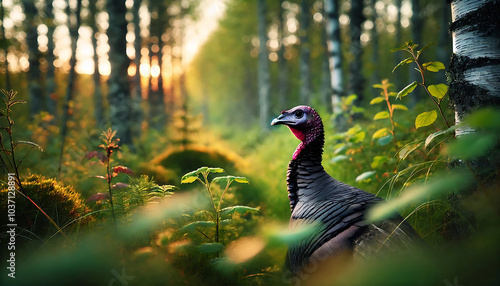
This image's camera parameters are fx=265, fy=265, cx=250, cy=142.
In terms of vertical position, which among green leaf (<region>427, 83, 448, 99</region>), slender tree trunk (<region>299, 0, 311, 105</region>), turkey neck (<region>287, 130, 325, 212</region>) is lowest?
turkey neck (<region>287, 130, 325, 212</region>)

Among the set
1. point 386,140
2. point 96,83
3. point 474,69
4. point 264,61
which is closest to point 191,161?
point 386,140

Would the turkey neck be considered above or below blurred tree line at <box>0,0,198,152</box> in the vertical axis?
below

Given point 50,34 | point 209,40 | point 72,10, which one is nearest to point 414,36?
point 72,10

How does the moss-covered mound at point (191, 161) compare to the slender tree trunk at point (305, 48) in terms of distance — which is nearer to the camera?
the moss-covered mound at point (191, 161)

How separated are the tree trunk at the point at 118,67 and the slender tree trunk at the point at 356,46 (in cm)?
649

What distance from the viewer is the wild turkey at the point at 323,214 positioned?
5.27 feet

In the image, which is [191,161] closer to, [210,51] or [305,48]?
[305,48]

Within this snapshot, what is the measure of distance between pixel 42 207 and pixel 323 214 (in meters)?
2.45

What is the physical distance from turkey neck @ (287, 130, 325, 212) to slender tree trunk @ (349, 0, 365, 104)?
6471 millimetres

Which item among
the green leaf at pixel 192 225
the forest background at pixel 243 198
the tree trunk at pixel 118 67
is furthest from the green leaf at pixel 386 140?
the tree trunk at pixel 118 67

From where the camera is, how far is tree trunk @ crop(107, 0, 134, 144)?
6582 mm

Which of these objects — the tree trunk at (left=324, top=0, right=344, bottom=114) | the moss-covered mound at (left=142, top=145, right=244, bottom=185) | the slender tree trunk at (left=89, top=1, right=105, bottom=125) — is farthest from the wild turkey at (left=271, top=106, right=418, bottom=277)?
the slender tree trunk at (left=89, top=1, right=105, bottom=125)

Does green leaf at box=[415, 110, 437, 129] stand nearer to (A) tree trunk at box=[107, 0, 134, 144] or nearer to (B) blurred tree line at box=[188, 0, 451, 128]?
(B) blurred tree line at box=[188, 0, 451, 128]

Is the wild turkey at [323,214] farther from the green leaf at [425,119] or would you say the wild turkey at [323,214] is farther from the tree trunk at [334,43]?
the tree trunk at [334,43]
